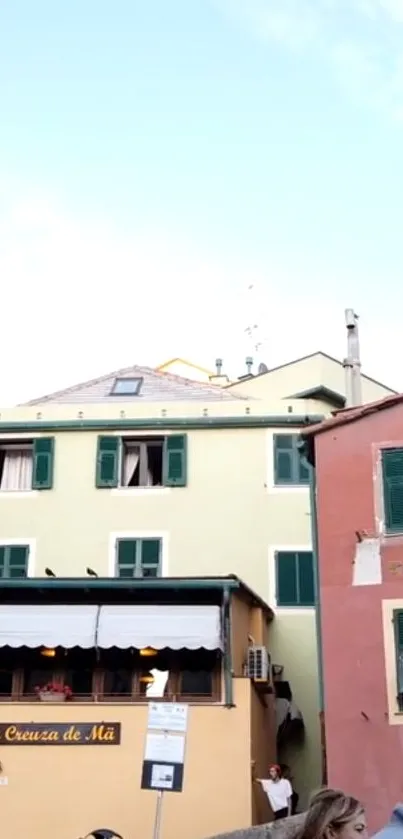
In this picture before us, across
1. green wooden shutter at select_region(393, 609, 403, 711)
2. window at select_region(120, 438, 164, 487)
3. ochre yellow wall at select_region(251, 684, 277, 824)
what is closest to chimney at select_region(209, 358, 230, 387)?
window at select_region(120, 438, 164, 487)

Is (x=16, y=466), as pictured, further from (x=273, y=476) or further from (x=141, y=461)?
(x=273, y=476)

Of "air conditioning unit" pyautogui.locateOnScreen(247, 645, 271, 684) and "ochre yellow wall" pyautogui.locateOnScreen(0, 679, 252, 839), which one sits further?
"air conditioning unit" pyautogui.locateOnScreen(247, 645, 271, 684)

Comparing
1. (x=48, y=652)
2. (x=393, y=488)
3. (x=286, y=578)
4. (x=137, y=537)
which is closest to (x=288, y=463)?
(x=286, y=578)

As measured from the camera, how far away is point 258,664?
802 inches

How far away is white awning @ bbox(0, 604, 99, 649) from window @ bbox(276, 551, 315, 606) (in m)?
5.81

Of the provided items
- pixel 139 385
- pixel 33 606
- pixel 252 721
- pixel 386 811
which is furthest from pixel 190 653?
pixel 139 385

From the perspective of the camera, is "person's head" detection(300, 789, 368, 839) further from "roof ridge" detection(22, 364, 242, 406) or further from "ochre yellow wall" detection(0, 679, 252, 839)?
"roof ridge" detection(22, 364, 242, 406)

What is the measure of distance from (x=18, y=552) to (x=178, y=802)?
8.86 metres

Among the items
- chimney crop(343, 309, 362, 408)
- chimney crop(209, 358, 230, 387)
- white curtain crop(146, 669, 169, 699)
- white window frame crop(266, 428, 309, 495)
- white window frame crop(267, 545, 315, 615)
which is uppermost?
chimney crop(209, 358, 230, 387)

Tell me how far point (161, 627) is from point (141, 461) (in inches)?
289

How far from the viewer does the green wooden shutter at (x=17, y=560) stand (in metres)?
25.3

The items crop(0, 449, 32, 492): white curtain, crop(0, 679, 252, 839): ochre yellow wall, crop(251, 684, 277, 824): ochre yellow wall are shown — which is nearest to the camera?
crop(0, 679, 252, 839): ochre yellow wall

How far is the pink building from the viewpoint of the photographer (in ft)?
54.6

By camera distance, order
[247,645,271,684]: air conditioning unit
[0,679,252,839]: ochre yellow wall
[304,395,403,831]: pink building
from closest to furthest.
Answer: [304,395,403,831]: pink building
[0,679,252,839]: ochre yellow wall
[247,645,271,684]: air conditioning unit
